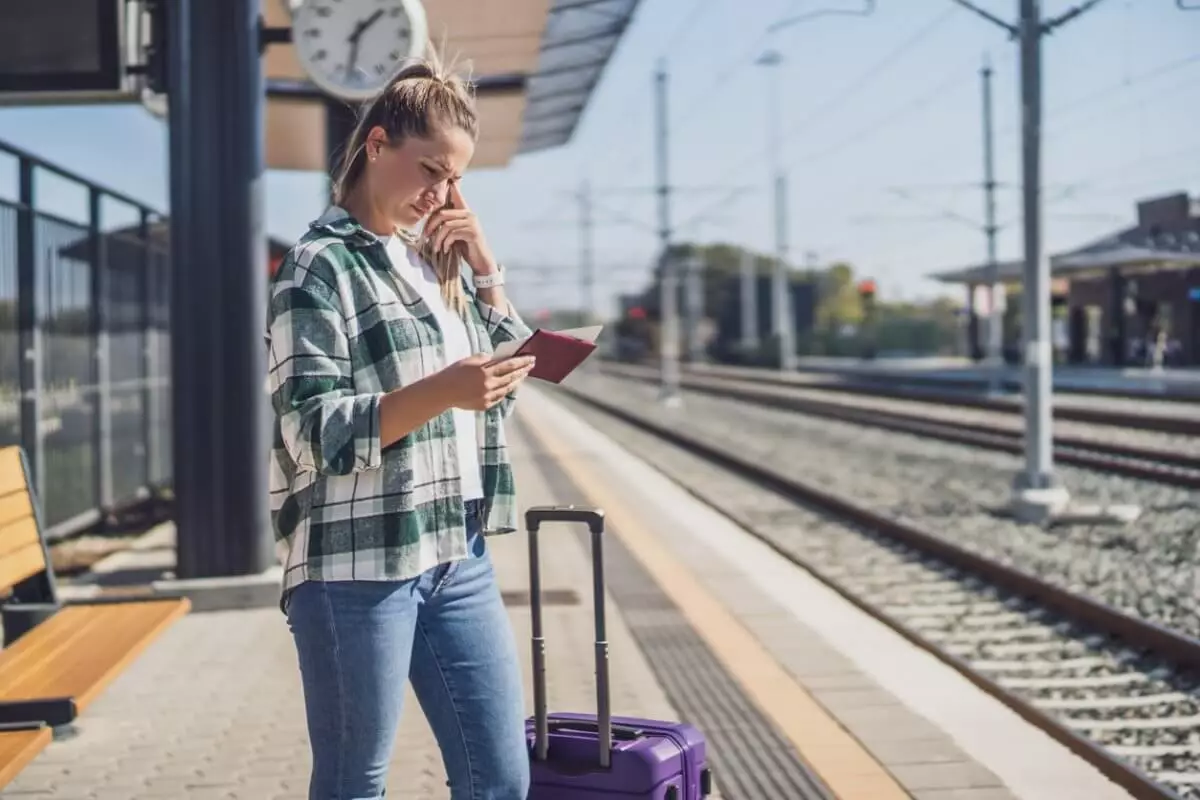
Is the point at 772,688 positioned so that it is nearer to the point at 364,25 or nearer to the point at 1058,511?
the point at 364,25

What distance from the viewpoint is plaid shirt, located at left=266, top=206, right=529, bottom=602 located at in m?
2.11

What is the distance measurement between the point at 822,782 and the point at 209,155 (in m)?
4.10

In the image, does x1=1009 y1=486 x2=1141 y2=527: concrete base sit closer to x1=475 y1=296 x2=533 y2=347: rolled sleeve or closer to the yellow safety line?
the yellow safety line

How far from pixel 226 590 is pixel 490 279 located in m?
4.67

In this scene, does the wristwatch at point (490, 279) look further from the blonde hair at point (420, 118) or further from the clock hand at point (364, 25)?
the clock hand at point (364, 25)

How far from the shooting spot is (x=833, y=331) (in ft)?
251

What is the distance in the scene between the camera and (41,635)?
4.59 meters

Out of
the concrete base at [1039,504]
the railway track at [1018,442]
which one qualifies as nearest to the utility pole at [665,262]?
the railway track at [1018,442]

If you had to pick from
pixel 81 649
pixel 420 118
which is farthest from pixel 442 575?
pixel 81 649

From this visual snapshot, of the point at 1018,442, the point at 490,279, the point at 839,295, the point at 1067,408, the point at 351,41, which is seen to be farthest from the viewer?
the point at 839,295

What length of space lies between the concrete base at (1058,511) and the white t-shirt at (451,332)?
31.0 feet

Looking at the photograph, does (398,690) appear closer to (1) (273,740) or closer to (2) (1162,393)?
(1) (273,740)

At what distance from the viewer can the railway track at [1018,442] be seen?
47.7 feet

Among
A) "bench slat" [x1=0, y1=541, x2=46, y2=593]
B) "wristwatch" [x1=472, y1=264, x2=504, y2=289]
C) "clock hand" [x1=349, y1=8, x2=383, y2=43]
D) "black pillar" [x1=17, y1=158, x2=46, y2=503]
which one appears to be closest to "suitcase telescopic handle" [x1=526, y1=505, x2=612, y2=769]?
"wristwatch" [x1=472, y1=264, x2=504, y2=289]
